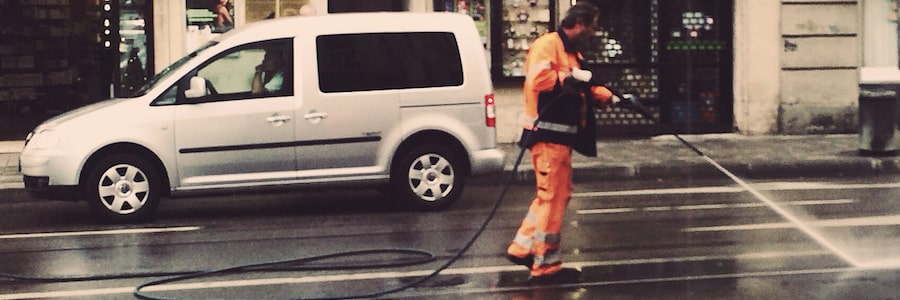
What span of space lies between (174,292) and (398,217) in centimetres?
366

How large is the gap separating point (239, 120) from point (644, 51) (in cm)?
914

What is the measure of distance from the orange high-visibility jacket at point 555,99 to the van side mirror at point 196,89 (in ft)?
13.1

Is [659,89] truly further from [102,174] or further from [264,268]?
[264,268]

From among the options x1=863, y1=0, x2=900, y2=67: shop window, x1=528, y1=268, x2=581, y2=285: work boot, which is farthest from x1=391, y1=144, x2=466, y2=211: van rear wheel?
x1=863, y1=0, x2=900, y2=67: shop window

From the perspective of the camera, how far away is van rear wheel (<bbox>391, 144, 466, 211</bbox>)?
39.0ft

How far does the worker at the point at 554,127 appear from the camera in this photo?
320 inches

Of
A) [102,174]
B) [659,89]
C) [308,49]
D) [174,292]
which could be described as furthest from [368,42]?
[659,89]

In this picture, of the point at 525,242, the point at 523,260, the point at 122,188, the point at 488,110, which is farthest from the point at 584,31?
the point at 122,188

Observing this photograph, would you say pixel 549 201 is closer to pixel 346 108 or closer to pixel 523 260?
pixel 523 260

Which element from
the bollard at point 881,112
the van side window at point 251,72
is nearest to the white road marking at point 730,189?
the bollard at point 881,112

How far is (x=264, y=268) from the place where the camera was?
8867 mm

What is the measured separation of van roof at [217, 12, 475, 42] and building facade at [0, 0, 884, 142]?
20.8ft

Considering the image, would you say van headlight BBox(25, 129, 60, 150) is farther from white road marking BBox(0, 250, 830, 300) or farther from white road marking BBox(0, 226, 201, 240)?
white road marking BBox(0, 250, 830, 300)

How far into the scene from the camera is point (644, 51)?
19.4 m
